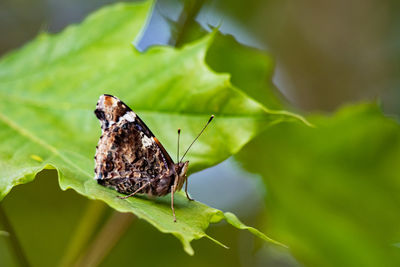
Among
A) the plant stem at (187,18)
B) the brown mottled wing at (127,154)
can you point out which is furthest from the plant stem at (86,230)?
the plant stem at (187,18)

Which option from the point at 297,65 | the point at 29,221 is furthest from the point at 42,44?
the point at 297,65

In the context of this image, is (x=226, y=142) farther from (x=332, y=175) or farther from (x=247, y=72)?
(x=332, y=175)

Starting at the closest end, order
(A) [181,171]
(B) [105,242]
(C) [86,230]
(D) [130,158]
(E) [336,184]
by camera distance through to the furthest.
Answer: (A) [181,171] → (D) [130,158] → (B) [105,242] → (C) [86,230] → (E) [336,184]

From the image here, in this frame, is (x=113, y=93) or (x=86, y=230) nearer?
(x=113, y=93)

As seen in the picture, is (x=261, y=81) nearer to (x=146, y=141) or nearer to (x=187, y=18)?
(x=187, y=18)

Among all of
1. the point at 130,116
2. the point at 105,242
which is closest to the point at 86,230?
the point at 105,242

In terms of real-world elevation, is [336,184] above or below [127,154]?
below

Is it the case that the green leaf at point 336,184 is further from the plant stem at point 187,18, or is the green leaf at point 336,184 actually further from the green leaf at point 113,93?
the green leaf at point 113,93
